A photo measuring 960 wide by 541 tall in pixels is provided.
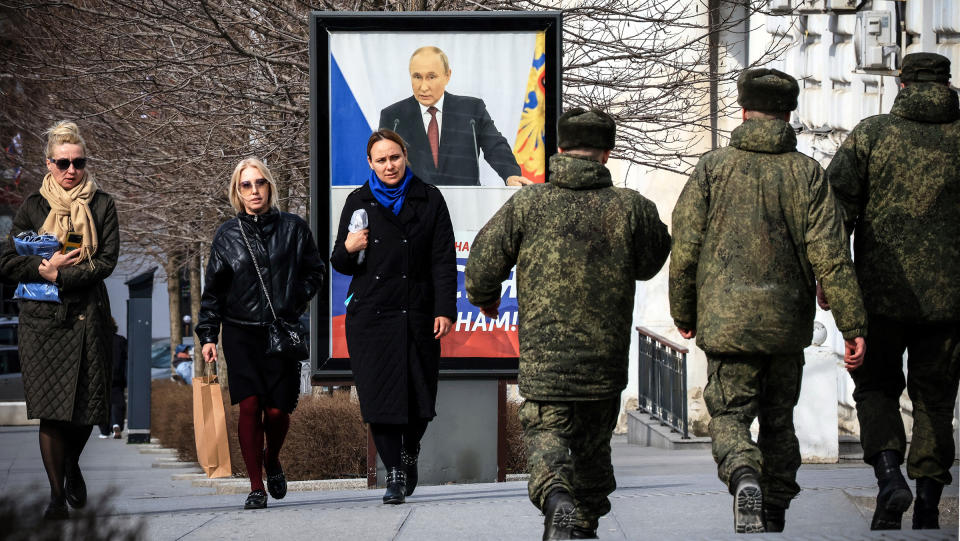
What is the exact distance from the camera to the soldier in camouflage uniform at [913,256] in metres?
6.64

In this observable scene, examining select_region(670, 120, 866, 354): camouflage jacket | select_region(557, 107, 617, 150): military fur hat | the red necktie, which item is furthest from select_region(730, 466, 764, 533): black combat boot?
the red necktie

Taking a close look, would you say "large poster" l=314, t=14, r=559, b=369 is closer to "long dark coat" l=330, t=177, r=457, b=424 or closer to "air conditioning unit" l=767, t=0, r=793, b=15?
"long dark coat" l=330, t=177, r=457, b=424

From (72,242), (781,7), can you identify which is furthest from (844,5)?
(72,242)

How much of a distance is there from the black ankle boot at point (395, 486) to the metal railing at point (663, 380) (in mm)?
7889

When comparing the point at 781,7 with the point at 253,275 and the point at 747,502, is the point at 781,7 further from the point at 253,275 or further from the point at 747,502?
the point at 747,502

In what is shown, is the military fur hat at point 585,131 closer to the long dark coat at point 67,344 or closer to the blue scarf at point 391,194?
the blue scarf at point 391,194

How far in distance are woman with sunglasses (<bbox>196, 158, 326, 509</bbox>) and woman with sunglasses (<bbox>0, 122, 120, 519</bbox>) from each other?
21.2 inches

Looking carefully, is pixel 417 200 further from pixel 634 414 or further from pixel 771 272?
pixel 634 414

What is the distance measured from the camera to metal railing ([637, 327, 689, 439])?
623 inches

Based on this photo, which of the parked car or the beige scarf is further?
the parked car

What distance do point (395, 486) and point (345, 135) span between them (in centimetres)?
250

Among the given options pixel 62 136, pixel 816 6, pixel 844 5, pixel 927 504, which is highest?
pixel 816 6

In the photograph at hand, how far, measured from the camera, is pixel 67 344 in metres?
7.70

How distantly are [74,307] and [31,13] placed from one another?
1119 cm
